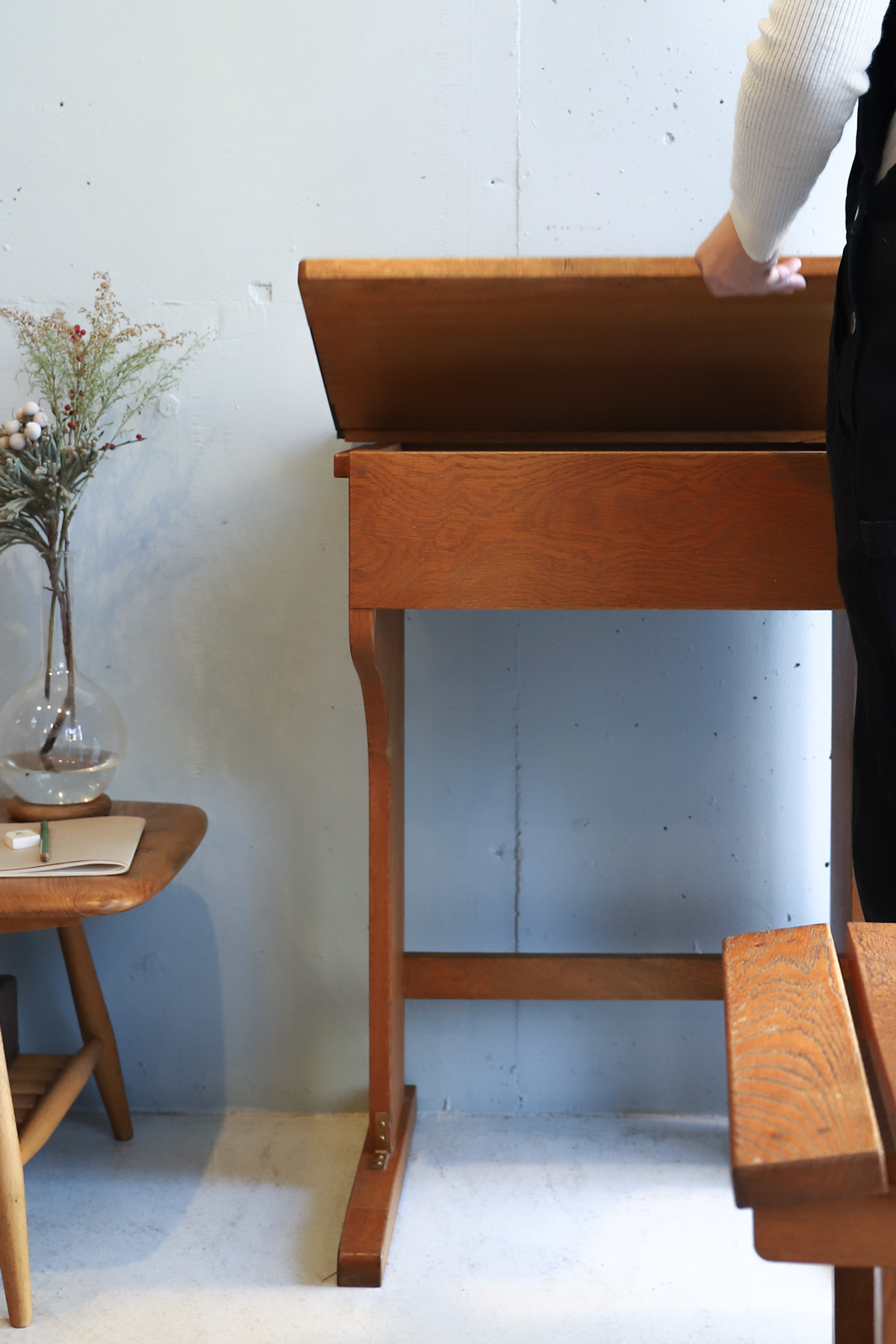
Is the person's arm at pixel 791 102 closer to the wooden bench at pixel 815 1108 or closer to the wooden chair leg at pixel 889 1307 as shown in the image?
the wooden bench at pixel 815 1108

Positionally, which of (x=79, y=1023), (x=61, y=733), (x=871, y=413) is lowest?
(x=79, y=1023)

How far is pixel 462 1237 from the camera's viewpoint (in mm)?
1375

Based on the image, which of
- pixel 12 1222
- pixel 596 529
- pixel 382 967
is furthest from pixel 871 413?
pixel 12 1222

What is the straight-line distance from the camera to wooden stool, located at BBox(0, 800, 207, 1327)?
3.92ft

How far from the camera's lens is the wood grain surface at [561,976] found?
156cm

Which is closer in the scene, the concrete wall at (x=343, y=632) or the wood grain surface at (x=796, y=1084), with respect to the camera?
the wood grain surface at (x=796, y=1084)

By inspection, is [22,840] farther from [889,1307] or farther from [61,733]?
[889,1307]

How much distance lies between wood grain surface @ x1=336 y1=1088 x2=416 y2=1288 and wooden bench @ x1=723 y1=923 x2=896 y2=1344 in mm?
844

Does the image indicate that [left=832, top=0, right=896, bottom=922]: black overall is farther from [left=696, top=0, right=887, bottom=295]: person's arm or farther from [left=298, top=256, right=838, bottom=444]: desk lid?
[left=298, top=256, right=838, bottom=444]: desk lid

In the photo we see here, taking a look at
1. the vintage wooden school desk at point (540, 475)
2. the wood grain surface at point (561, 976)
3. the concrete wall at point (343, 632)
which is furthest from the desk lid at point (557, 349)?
the wood grain surface at point (561, 976)

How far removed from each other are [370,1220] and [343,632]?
803mm

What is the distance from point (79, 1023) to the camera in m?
1.66

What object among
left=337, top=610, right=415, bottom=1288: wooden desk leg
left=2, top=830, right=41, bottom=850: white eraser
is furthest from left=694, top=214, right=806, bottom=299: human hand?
left=2, top=830, right=41, bottom=850: white eraser

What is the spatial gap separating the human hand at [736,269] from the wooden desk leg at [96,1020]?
115 centimetres
